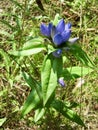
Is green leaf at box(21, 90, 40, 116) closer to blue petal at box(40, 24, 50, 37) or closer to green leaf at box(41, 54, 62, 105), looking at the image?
green leaf at box(41, 54, 62, 105)

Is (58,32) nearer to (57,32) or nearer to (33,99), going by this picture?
(57,32)

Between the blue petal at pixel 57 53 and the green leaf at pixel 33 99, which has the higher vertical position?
the blue petal at pixel 57 53

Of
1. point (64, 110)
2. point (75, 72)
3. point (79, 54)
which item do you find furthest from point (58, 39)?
point (64, 110)

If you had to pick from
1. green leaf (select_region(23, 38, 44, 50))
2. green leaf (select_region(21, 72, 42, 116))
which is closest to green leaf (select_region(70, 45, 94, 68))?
green leaf (select_region(23, 38, 44, 50))

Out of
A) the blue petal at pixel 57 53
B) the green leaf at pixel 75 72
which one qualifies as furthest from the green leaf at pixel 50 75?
the green leaf at pixel 75 72

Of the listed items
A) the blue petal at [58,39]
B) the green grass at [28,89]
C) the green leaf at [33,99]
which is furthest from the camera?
the green grass at [28,89]

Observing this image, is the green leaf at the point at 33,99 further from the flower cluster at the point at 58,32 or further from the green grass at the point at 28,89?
the flower cluster at the point at 58,32
